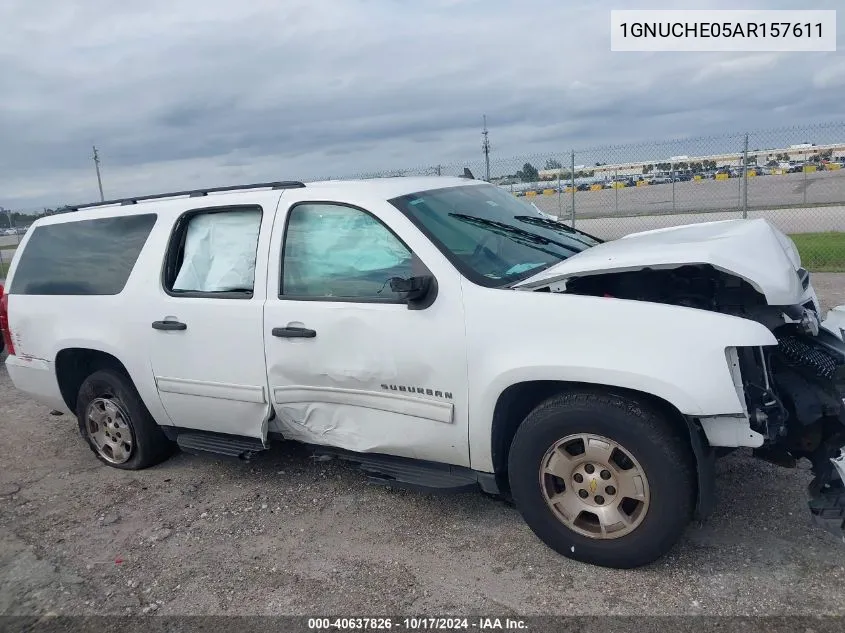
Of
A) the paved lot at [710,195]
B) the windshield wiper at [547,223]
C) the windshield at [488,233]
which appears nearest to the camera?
the windshield at [488,233]

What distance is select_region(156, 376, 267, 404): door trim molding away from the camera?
4.09m

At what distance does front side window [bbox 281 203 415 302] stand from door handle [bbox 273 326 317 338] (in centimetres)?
18

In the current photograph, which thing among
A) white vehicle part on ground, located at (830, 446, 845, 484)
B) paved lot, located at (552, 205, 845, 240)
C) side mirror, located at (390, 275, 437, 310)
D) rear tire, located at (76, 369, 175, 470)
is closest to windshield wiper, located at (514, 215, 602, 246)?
side mirror, located at (390, 275, 437, 310)

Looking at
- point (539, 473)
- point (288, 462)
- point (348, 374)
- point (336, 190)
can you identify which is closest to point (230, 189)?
point (336, 190)

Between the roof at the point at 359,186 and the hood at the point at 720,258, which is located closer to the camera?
the hood at the point at 720,258

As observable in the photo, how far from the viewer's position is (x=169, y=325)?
4.32m

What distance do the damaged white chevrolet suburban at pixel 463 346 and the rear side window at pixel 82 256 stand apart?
2 centimetres

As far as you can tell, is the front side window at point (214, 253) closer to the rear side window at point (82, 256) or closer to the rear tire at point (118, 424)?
the rear side window at point (82, 256)

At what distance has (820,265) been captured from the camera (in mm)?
10195

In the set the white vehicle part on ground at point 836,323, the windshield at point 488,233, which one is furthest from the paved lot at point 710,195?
the white vehicle part on ground at point 836,323

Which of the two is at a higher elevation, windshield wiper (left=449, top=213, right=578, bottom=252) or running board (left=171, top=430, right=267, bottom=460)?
windshield wiper (left=449, top=213, right=578, bottom=252)

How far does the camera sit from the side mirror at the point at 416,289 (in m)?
3.35

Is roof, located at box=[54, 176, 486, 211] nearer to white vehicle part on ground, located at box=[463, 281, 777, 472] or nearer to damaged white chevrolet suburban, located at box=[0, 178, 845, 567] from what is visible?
damaged white chevrolet suburban, located at box=[0, 178, 845, 567]

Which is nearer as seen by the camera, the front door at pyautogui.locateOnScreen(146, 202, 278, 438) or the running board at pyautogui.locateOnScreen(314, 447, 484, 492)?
the running board at pyautogui.locateOnScreen(314, 447, 484, 492)
